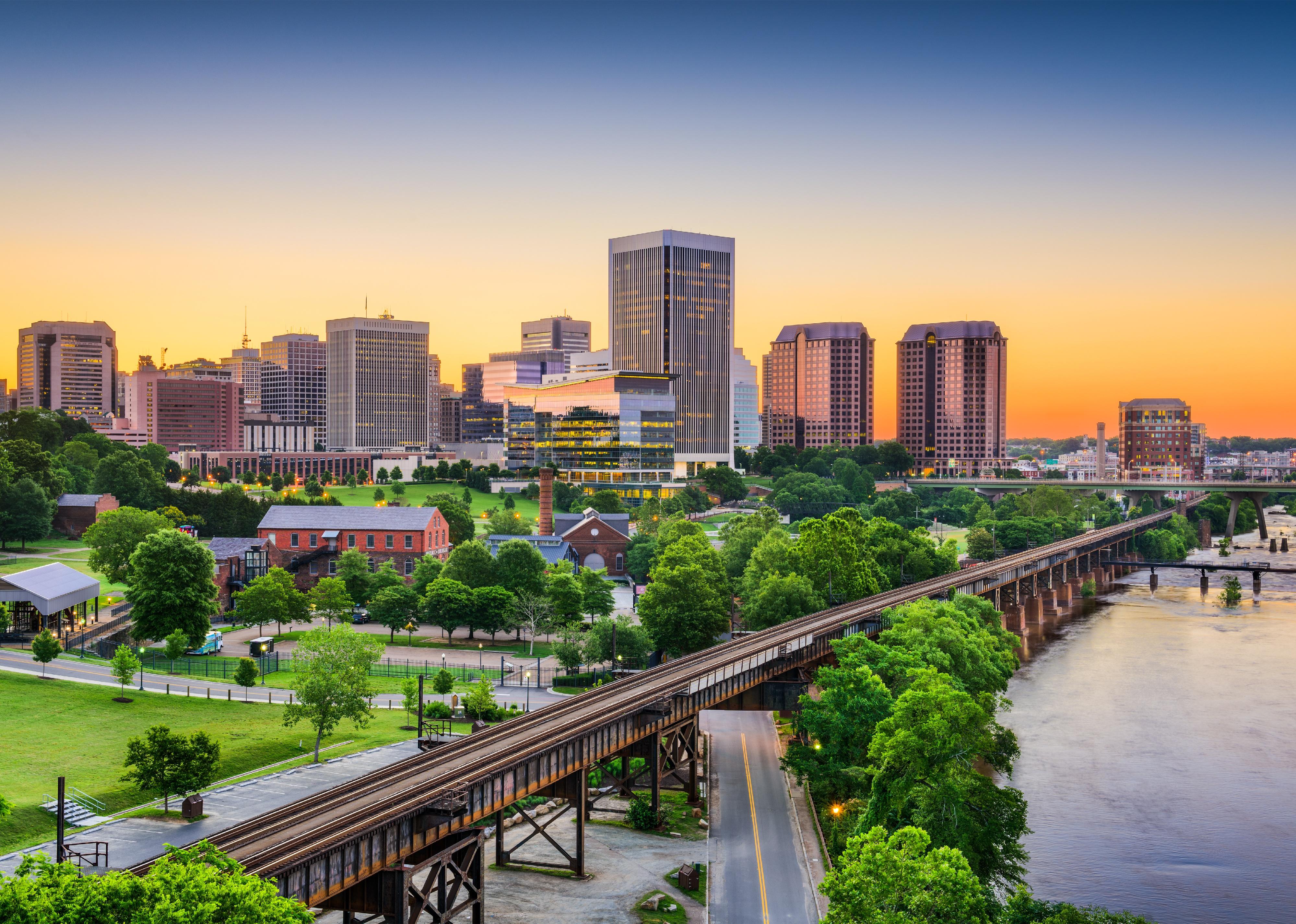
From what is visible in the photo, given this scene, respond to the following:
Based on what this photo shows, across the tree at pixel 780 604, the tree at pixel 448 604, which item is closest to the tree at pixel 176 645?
the tree at pixel 448 604

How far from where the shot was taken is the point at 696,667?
6688 centimetres

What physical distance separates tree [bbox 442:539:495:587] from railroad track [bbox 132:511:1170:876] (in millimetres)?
34547

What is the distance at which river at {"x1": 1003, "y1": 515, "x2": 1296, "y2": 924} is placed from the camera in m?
52.6

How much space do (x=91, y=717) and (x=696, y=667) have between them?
113ft

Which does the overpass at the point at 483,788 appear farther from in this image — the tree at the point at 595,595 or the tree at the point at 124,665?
the tree at the point at 595,595

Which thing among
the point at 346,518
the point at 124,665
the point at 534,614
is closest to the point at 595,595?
the point at 534,614

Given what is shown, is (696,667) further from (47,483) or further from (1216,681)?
(47,483)

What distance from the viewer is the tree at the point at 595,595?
10325 centimetres

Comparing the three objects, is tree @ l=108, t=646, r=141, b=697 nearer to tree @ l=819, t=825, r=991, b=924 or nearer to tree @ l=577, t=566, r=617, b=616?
tree @ l=577, t=566, r=617, b=616

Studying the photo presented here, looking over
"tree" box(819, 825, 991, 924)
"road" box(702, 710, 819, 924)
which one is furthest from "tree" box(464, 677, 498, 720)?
"tree" box(819, 825, 991, 924)

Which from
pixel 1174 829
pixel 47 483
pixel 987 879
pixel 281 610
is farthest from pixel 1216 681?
pixel 47 483

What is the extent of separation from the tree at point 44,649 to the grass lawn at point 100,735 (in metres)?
1.76

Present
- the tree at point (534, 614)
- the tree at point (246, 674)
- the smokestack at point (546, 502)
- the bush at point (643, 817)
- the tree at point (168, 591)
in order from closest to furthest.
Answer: the bush at point (643, 817) → the tree at point (246, 674) → the tree at point (168, 591) → the tree at point (534, 614) → the smokestack at point (546, 502)

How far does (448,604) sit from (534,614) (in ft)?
25.6
